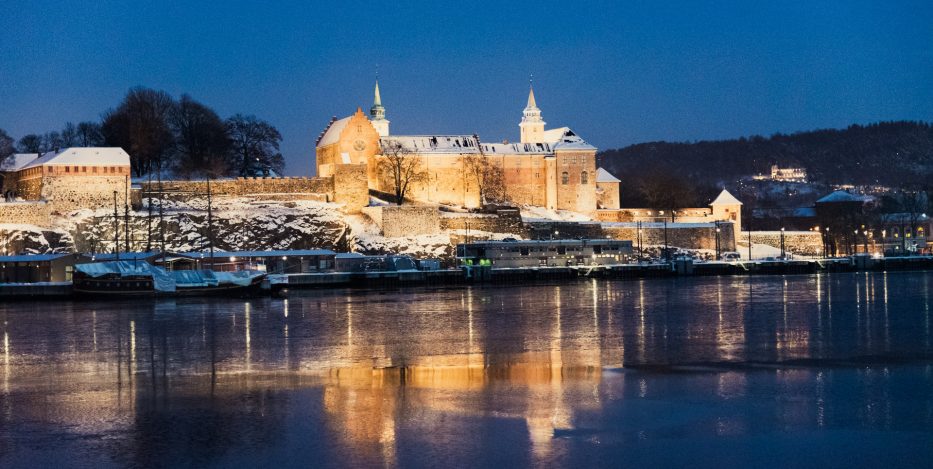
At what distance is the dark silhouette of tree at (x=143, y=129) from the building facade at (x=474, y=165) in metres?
9.86

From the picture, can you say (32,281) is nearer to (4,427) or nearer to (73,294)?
(73,294)

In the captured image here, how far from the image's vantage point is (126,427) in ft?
39.3

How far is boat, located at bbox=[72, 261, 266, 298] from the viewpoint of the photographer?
131 ft

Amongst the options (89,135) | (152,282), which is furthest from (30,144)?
(152,282)

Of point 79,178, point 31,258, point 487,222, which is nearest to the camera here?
point 31,258

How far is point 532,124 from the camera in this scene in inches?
3228

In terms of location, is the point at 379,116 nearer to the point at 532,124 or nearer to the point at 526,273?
the point at 532,124

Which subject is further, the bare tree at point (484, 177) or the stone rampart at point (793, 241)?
the stone rampart at point (793, 241)

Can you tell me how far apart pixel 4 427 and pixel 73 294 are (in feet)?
104

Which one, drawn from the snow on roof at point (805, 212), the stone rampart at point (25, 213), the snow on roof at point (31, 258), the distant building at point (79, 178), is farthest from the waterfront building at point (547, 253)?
the snow on roof at point (805, 212)

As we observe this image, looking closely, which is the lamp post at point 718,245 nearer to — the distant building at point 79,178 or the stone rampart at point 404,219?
the stone rampart at point 404,219

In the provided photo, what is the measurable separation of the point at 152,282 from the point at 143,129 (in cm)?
2692

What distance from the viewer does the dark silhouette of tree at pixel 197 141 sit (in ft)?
221

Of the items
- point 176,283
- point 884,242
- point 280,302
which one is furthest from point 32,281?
point 884,242
